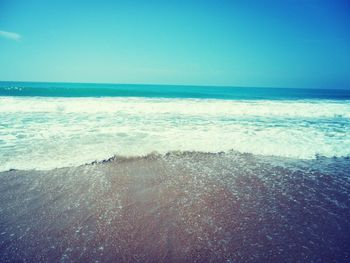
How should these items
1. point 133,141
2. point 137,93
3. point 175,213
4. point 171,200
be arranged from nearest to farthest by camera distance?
point 175,213 → point 171,200 → point 133,141 → point 137,93

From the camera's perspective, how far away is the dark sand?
2.60m

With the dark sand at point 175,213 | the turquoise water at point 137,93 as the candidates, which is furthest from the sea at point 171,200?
the turquoise water at point 137,93

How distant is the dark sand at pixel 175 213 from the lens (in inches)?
102

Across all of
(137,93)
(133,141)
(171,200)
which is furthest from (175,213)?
(137,93)

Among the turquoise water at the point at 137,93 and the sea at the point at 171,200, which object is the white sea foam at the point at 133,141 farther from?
the turquoise water at the point at 137,93

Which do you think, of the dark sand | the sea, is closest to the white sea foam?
the sea

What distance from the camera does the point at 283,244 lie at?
273 centimetres

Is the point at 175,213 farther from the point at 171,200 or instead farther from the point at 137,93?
the point at 137,93

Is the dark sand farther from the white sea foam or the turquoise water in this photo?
the turquoise water

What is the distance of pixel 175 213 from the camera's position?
10.9ft

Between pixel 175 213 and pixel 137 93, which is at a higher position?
pixel 137 93

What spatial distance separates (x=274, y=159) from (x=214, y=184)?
229 centimetres

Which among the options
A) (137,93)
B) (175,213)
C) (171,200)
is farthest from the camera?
(137,93)

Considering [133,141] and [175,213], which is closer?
[175,213]
